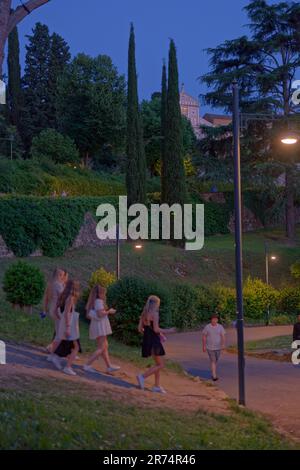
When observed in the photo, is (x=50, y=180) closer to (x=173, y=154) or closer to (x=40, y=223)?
(x=173, y=154)

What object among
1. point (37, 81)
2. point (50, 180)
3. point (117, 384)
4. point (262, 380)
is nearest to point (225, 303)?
point (50, 180)

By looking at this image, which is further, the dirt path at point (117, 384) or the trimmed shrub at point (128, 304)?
the trimmed shrub at point (128, 304)

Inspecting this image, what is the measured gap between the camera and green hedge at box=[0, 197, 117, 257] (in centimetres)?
3084

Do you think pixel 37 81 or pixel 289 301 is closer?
pixel 289 301

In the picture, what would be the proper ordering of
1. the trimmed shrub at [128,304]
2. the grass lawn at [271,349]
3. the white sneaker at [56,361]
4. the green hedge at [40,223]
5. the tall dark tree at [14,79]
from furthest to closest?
the tall dark tree at [14,79] → the green hedge at [40,223] → the trimmed shrub at [128,304] → the grass lawn at [271,349] → the white sneaker at [56,361]

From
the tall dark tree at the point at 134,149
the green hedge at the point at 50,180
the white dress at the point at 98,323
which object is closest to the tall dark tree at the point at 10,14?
the white dress at the point at 98,323

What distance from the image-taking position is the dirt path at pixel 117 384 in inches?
408

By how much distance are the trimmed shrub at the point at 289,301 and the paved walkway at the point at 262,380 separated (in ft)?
41.6

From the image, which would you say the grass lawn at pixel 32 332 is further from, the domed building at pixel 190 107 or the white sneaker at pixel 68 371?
the domed building at pixel 190 107

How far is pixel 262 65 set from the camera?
44.0m

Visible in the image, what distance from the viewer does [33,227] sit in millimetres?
32250

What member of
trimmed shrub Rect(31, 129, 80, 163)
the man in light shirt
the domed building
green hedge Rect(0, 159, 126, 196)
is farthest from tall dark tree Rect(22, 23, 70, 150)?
the man in light shirt

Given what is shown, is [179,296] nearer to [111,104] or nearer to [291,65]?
[291,65]

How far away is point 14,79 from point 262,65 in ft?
69.0
